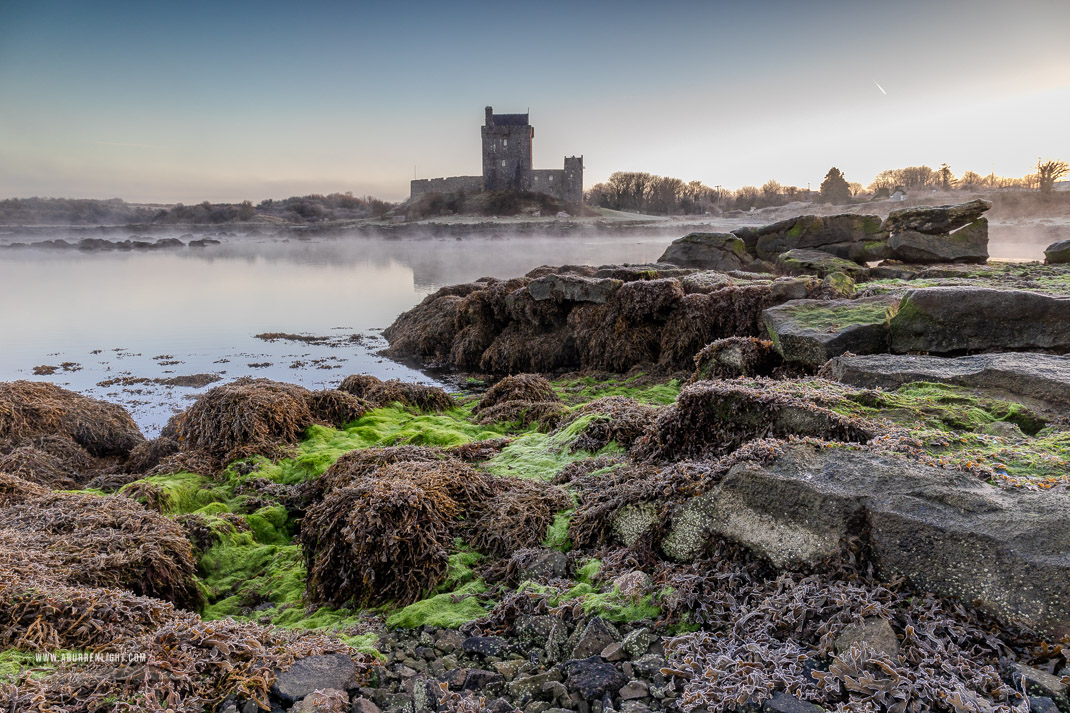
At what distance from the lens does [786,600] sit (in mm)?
2402

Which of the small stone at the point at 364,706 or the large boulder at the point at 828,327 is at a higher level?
the large boulder at the point at 828,327

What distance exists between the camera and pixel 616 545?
333cm

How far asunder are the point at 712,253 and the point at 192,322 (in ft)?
52.8

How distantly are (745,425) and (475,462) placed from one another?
8.31ft

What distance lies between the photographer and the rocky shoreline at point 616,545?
2113 mm

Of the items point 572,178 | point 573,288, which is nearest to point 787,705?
point 573,288

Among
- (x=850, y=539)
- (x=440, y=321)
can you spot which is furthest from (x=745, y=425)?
(x=440, y=321)

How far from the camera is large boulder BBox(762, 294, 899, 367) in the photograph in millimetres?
5344

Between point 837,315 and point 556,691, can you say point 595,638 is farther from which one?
point 837,315

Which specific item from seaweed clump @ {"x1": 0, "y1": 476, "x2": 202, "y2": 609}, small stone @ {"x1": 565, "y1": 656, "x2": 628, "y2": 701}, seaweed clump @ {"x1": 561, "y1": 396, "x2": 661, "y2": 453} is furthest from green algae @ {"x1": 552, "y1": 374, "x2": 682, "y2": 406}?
small stone @ {"x1": 565, "y1": 656, "x2": 628, "y2": 701}

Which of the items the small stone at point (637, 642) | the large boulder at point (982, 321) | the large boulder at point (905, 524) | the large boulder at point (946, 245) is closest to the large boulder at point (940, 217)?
the large boulder at point (946, 245)

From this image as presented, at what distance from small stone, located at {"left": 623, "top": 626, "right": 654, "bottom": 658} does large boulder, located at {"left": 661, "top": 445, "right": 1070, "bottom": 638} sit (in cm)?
57

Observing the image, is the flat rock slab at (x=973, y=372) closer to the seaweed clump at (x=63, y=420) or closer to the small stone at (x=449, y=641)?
the small stone at (x=449, y=641)

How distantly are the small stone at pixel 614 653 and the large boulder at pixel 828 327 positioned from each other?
12.6 feet
